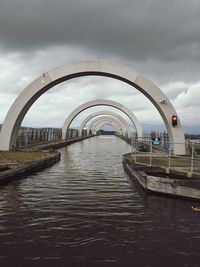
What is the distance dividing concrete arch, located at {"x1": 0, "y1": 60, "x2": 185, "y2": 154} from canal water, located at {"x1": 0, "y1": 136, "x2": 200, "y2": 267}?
965 centimetres

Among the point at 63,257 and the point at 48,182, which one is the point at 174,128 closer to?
the point at 48,182

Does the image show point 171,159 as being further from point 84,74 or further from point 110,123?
point 110,123

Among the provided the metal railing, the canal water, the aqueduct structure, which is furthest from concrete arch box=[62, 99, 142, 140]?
the aqueduct structure

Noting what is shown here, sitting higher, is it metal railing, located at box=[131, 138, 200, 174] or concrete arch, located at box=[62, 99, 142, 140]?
concrete arch, located at box=[62, 99, 142, 140]

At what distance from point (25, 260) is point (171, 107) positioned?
1532cm

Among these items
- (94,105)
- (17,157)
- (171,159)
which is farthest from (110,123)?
(17,157)

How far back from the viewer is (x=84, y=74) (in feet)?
65.6

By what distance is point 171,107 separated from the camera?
18.6 metres

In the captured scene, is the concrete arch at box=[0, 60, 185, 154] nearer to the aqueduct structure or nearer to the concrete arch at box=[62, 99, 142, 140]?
the concrete arch at box=[62, 99, 142, 140]

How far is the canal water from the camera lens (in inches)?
184

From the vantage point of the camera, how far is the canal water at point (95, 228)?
467 cm

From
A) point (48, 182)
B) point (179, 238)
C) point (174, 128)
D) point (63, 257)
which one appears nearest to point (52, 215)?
point (63, 257)

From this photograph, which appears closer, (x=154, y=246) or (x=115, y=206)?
(x=154, y=246)

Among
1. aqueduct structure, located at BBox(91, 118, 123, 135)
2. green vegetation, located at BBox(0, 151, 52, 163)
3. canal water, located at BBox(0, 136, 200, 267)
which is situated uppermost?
aqueduct structure, located at BBox(91, 118, 123, 135)
